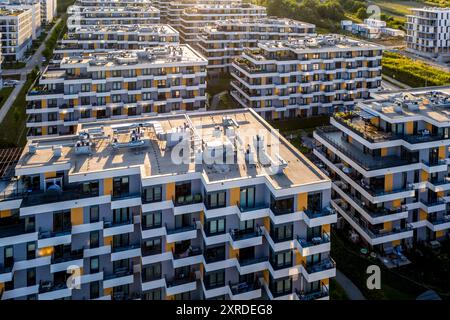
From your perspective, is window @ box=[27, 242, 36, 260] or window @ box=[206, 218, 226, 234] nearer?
window @ box=[27, 242, 36, 260]

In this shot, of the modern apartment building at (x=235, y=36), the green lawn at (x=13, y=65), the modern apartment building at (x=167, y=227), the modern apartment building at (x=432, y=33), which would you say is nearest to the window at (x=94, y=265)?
the modern apartment building at (x=167, y=227)

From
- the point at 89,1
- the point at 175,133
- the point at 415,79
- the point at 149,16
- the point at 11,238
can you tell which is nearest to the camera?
the point at 11,238

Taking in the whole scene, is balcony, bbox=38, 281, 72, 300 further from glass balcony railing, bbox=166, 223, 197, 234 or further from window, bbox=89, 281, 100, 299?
glass balcony railing, bbox=166, 223, 197, 234

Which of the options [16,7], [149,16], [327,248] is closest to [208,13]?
[149,16]

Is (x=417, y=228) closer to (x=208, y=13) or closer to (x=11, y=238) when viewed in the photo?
(x=11, y=238)

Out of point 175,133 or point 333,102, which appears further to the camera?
point 333,102

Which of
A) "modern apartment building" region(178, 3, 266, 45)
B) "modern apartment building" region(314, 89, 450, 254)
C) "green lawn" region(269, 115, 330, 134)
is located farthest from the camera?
"modern apartment building" region(178, 3, 266, 45)

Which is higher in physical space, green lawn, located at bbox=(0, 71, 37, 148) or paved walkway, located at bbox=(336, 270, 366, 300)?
green lawn, located at bbox=(0, 71, 37, 148)

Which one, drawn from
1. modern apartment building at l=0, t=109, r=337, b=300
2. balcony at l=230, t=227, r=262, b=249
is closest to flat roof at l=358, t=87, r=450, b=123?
modern apartment building at l=0, t=109, r=337, b=300
